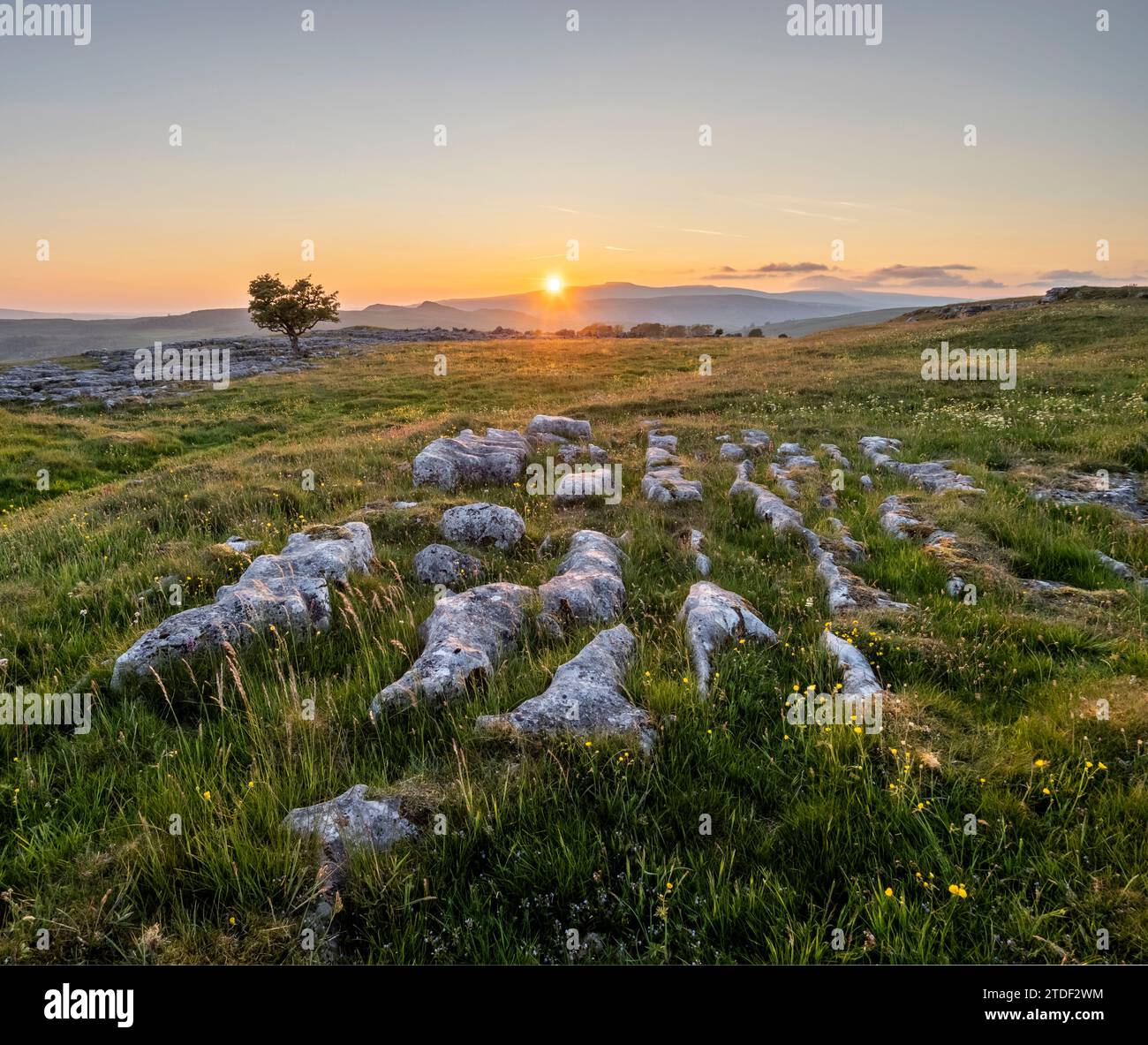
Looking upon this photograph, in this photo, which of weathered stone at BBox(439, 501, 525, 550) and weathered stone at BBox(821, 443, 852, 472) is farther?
weathered stone at BBox(821, 443, 852, 472)

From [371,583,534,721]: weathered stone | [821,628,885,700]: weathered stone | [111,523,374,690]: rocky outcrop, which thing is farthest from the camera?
[111,523,374,690]: rocky outcrop

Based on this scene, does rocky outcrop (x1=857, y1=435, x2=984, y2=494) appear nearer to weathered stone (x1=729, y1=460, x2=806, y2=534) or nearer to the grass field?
the grass field

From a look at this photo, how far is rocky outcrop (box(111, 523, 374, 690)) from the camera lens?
5.57 meters

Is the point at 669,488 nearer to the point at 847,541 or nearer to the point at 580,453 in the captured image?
the point at 847,541

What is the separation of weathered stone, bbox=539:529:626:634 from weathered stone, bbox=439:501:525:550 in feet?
5.46

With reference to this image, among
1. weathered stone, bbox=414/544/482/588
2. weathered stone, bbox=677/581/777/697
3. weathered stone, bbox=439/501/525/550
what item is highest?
weathered stone, bbox=439/501/525/550

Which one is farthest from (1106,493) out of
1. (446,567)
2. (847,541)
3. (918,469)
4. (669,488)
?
(446,567)

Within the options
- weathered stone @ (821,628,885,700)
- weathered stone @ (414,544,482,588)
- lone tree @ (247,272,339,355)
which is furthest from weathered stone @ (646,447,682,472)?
lone tree @ (247,272,339,355)

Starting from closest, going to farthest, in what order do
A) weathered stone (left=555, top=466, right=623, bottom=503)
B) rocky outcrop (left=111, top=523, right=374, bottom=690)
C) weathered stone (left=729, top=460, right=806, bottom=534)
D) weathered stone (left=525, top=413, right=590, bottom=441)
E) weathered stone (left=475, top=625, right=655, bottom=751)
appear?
weathered stone (left=475, top=625, right=655, bottom=751) → rocky outcrop (left=111, top=523, right=374, bottom=690) → weathered stone (left=729, top=460, right=806, bottom=534) → weathered stone (left=555, top=466, right=623, bottom=503) → weathered stone (left=525, top=413, right=590, bottom=441)

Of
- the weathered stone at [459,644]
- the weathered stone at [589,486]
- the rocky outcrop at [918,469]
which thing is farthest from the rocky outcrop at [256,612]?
the rocky outcrop at [918,469]
